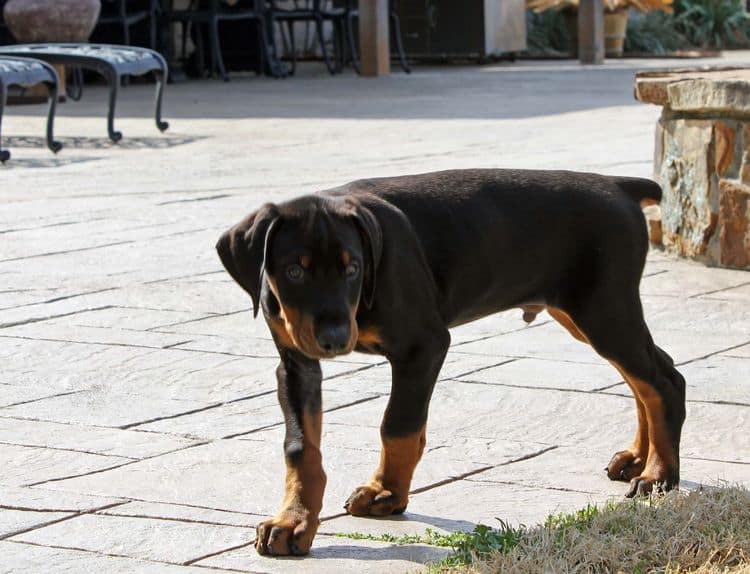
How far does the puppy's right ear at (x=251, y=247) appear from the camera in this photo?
3002 millimetres

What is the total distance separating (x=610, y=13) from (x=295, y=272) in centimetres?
1877

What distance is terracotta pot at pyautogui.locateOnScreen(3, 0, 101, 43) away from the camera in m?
13.8

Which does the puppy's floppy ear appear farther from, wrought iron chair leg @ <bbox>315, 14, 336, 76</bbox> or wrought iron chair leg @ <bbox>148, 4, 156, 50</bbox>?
wrought iron chair leg @ <bbox>315, 14, 336, 76</bbox>

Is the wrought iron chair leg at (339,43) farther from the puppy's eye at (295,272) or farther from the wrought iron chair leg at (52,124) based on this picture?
the puppy's eye at (295,272)

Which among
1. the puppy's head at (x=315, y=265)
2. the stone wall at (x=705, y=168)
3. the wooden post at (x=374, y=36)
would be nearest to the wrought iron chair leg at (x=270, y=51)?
the wooden post at (x=374, y=36)

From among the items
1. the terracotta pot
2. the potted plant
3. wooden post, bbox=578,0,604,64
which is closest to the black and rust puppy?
the terracotta pot

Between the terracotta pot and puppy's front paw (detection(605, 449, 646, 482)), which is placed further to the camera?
the terracotta pot

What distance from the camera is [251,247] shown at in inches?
120

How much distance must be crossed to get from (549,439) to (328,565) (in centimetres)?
104

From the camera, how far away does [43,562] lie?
2.93m

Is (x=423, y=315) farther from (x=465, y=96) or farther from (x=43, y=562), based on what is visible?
(x=465, y=96)

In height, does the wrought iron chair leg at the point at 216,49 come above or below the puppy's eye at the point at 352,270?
below

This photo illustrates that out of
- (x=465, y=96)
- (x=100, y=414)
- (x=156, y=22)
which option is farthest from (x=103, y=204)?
(x=156, y=22)

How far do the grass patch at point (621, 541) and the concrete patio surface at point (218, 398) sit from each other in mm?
130
